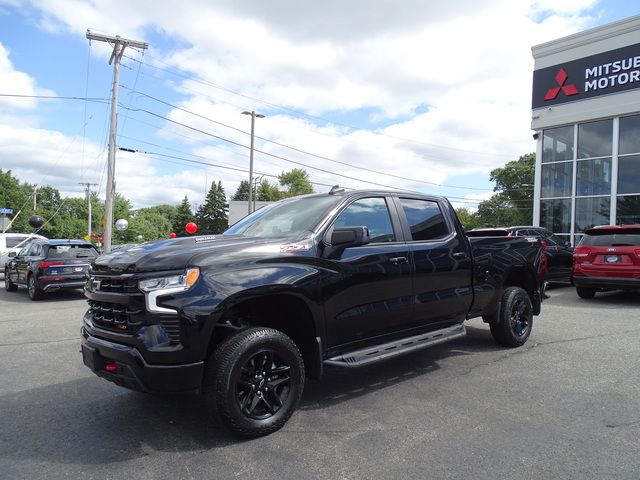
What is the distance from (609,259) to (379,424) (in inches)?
340

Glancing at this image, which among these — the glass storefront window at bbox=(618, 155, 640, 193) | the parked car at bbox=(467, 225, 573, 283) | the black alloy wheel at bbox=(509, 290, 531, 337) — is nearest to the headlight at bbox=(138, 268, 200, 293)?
the black alloy wheel at bbox=(509, 290, 531, 337)

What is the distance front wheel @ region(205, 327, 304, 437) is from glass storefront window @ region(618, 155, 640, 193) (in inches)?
745

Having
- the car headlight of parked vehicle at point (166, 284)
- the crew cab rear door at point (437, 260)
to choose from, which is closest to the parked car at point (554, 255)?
the crew cab rear door at point (437, 260)

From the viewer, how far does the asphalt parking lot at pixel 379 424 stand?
316 centimetres

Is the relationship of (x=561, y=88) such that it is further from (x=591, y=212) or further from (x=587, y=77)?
(x=591, y=212)

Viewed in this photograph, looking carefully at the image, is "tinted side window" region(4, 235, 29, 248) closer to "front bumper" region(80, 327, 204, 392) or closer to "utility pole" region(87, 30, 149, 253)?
"utility pole" region(87, 30, 149, 253)

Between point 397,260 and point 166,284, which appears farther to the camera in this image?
point 397,260

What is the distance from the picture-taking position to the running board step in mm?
4084

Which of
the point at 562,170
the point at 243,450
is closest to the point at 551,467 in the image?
the point at 243,450

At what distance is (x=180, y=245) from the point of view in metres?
3.81

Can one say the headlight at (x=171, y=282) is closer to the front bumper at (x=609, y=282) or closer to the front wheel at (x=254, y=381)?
the front wheel at (x=254, y=381)

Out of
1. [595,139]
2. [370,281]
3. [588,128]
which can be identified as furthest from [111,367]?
[588,128]

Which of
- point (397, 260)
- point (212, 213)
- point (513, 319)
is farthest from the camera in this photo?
point (212, 213)

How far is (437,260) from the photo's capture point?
5055mm
